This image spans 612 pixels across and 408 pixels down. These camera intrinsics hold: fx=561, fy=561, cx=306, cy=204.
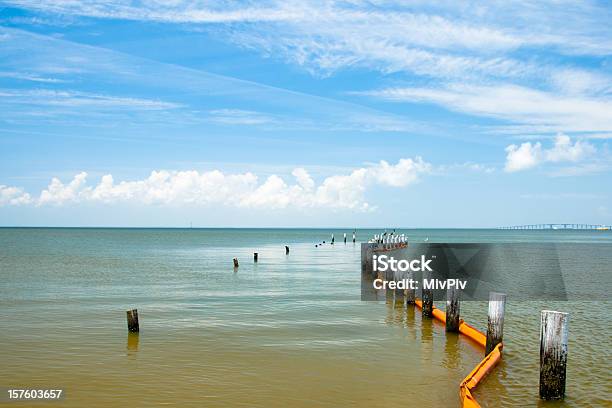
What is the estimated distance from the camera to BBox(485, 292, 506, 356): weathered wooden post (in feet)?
45.5

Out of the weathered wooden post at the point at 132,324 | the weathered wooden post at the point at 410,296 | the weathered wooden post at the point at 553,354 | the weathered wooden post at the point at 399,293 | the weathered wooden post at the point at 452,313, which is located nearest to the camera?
the weathered wooden post at the point at 553,354

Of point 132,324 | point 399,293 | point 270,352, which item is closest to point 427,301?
point 399,293

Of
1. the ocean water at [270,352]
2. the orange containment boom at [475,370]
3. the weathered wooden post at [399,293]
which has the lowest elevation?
the ocean water at [270,352]

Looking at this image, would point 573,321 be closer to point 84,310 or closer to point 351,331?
point 351,331

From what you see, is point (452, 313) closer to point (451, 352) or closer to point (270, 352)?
point (451, 352)

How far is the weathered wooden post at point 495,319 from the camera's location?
13.9 metres

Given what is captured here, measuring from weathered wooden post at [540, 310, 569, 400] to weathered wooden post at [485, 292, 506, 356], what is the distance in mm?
2940

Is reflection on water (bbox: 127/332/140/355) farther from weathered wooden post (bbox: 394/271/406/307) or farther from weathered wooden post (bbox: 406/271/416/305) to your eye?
weathered wooden post (bbox: 394/271/406/307)

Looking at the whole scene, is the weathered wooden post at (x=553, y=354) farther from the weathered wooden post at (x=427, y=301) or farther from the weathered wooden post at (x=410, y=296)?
the weathered wooden post at (x=410, y=296)

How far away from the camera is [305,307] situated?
22.8 meters

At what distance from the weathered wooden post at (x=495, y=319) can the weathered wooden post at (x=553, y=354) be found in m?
2.94

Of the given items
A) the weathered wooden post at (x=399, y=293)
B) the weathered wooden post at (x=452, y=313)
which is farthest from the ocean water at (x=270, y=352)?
the weathered wooden post at (x=399, y=293)

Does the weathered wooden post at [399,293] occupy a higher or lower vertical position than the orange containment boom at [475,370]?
higher

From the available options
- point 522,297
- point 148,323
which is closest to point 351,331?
point 148,323
